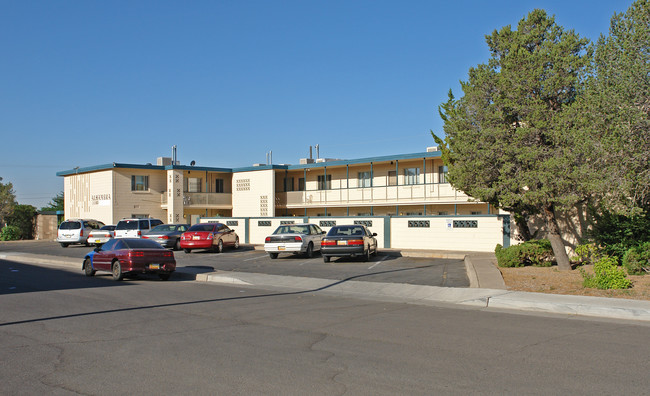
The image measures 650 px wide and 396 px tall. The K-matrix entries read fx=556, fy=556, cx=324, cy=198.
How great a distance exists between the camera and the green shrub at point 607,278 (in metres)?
13.3

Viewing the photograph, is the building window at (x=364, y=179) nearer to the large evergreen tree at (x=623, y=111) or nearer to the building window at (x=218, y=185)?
the building window at (x=218, y=185)

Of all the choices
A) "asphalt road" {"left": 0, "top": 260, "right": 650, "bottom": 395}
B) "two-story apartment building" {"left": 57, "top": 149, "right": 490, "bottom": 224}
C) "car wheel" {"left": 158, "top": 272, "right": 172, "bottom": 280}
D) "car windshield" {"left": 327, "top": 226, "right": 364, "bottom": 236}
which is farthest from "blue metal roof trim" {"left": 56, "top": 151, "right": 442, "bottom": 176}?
"asphalt road" {"left": 0, "top": 260, "right": 650, "bottom": 395}

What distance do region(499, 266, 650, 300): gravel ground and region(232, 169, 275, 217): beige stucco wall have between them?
24826 millimetres

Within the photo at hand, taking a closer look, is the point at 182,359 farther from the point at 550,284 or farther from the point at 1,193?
the point at 1,193

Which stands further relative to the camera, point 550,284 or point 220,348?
point 550,284

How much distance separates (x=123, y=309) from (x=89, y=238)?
22380 millimetres

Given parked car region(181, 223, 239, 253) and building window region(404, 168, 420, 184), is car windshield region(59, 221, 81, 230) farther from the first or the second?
building window region(404, 168, 420, 184)

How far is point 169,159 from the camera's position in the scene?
4491 cm

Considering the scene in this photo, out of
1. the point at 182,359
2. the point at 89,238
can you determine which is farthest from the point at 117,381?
the point at 89,238

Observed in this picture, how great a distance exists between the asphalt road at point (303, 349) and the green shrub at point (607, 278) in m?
3.48

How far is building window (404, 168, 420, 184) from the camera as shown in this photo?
3656cm

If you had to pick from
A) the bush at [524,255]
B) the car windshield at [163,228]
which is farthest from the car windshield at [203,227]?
the bush at [524,255]

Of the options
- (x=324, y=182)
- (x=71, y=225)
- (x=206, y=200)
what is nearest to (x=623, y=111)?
(x=324, y=182)

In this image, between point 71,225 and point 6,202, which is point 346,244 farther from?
point 6,202
